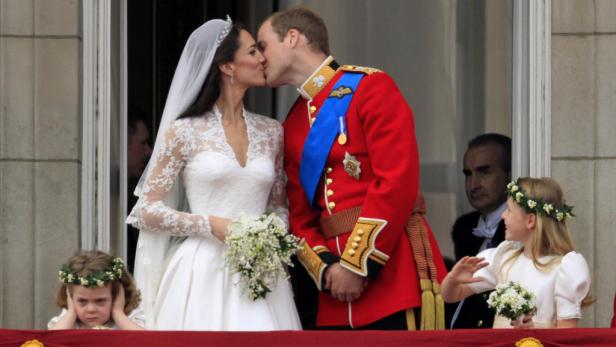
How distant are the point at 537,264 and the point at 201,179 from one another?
152 centimetres

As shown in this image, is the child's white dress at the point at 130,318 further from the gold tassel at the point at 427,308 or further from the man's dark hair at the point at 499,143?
the man's dark hair at the point at 499,143

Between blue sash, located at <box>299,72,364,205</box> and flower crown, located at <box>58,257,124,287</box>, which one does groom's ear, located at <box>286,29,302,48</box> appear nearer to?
blue sash, located at <box>299,72,364,205</box>

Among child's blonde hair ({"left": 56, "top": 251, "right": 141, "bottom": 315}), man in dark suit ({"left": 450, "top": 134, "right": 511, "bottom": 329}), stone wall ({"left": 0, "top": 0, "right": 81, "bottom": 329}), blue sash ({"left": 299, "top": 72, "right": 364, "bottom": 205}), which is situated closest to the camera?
child's blonde hair ({"left": 56, "top": 251, "right": 141, "bottom": 315})

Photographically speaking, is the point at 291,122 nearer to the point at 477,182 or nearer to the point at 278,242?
the point at 278,242

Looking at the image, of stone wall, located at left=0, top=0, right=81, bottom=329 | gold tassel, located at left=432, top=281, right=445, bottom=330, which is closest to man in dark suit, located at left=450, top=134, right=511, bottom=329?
gold tassel, located at left=432, top=281, right=445, bottom=330

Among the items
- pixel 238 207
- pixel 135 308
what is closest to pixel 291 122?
pixel 238 207

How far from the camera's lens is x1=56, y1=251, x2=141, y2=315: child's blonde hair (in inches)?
322

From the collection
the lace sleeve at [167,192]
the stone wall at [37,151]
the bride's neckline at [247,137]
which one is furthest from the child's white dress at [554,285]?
the stone wall at [37,151]

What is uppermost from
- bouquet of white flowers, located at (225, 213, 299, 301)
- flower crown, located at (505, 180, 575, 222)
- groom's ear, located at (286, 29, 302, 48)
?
groom's ear, located at (286, 29, 302, 48)

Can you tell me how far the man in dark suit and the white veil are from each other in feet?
5.73

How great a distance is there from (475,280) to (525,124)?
1.76 meters

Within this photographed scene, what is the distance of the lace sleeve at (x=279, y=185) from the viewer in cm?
888

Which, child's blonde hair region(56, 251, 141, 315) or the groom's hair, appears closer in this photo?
child's blonde hair region(56, 251, 141, 315)

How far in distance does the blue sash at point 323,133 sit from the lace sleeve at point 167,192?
498mm
